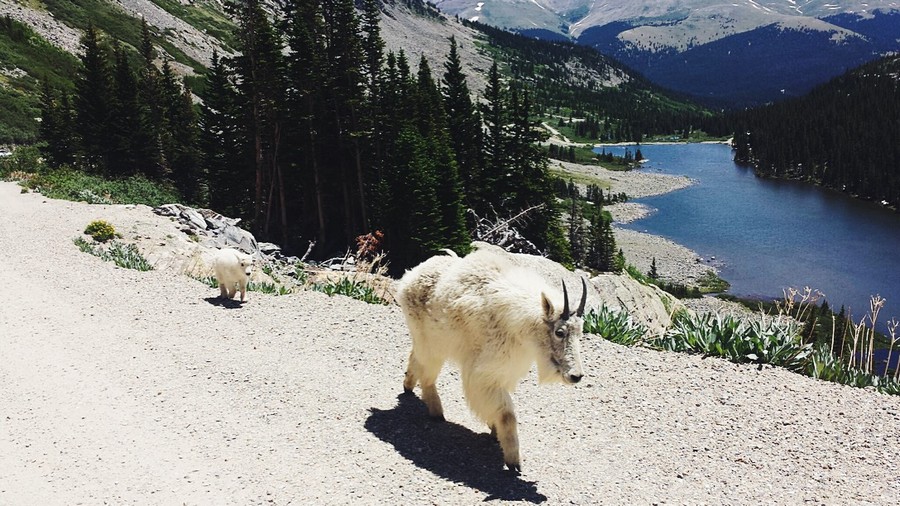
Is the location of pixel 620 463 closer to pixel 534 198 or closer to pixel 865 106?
pixel 534 198

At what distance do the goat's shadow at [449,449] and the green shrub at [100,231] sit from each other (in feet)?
44.9

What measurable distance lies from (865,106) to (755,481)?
17413 cm

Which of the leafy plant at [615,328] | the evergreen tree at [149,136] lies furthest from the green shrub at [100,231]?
the evergreen tree at [149,136]

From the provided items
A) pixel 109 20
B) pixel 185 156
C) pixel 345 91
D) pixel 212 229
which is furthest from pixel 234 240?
pixel 109 20

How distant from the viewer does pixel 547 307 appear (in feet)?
18.6

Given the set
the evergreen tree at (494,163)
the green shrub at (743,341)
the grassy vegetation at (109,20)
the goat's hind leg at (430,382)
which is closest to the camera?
the goat's hind leg at (430,382)

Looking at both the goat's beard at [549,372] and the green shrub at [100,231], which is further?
the green shrub at [100,231]

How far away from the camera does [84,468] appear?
6.04 metres

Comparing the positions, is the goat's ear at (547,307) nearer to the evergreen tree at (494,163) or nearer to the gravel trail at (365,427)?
the gravel trail at (365,427)

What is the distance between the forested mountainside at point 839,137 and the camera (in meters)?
112

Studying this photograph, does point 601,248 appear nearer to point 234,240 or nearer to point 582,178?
point 234,240

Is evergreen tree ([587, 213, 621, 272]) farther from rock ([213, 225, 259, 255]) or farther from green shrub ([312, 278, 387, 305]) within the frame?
green shrub ([312, 278, 387, 305])

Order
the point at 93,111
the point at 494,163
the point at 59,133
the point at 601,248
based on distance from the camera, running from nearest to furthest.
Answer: the point at 93,111 → the point at 59,133 → the point at 494,163 → the point at 601,248

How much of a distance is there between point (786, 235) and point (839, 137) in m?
73.2
